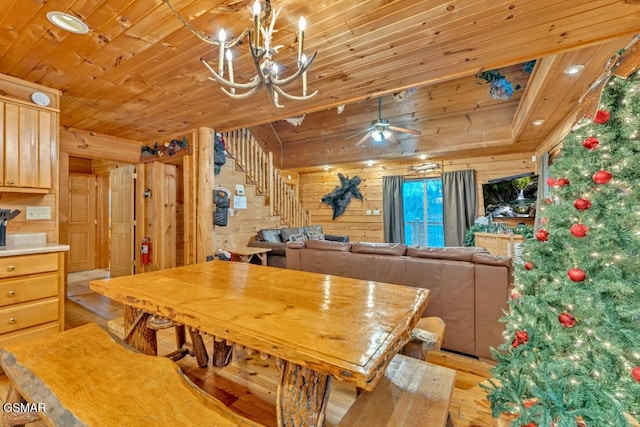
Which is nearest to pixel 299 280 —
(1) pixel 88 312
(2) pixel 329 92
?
(2) pixel 329 92

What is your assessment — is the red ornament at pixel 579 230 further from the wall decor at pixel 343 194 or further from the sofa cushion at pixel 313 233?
the wall decor at pixel 343 194

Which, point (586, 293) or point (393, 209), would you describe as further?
point (393, 209)

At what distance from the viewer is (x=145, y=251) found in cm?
448

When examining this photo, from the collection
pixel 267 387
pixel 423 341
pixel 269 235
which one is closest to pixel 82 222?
pixel 269 235

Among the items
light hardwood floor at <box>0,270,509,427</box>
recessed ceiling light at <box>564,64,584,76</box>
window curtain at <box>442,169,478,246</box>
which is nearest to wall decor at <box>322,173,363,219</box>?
window curtain at <box>442,169,478,246</box>

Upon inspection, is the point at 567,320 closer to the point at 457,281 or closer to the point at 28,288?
the point at 457,281

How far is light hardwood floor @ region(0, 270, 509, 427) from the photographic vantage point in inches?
66.7

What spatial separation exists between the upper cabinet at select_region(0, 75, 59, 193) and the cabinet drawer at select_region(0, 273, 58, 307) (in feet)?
2.89

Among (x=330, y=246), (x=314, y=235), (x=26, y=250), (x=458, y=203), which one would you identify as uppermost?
(x=458, y=203)

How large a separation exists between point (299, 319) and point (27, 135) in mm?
3270

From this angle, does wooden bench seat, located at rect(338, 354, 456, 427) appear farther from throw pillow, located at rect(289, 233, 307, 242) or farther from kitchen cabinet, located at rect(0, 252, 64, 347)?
throw pillow, located at rect(289, 233, 307, 242)

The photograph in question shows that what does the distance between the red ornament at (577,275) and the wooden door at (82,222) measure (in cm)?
771

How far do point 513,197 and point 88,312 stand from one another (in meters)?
7.39

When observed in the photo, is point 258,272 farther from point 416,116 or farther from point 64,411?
point 416,116
